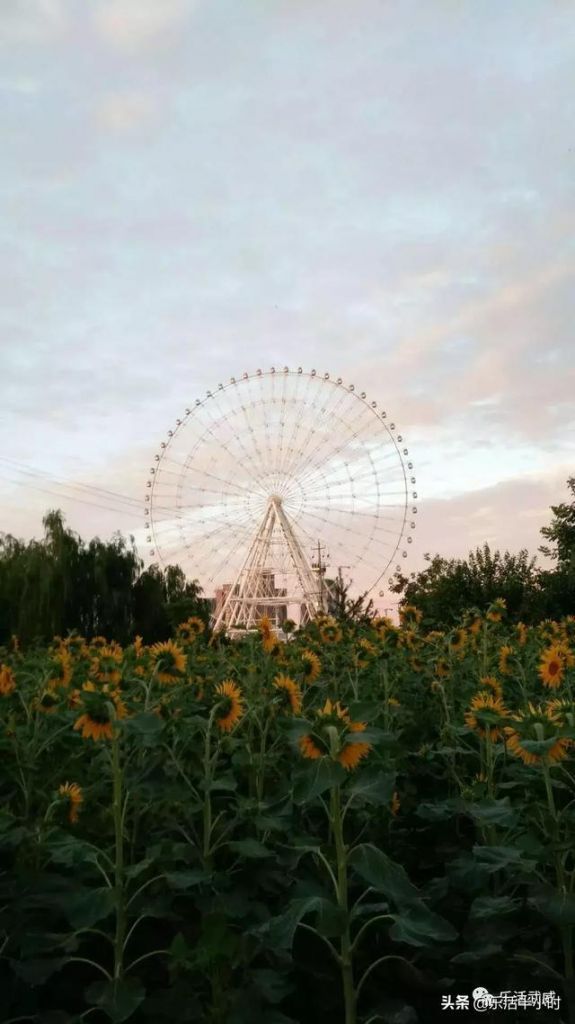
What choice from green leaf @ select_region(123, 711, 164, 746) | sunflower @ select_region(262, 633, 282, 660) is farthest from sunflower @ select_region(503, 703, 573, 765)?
sunflower @ select_region(262, 633, 282, 660)

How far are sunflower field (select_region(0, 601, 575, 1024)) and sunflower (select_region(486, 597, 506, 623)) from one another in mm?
2261

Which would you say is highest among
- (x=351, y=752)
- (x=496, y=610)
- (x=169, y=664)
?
(x=496, y=610)

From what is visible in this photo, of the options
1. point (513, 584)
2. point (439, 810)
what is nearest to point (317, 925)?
point (439, 810)

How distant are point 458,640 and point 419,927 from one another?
3810 mm

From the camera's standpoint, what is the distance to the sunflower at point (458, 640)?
5.56m

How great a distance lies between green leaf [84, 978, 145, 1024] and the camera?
2139 mm

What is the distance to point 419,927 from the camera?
215 cm

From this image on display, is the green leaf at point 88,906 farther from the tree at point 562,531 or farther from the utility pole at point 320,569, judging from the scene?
the utility pole at point 320,569

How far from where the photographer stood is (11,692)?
3273 millimetres

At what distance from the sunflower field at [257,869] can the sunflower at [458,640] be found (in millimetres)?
1976

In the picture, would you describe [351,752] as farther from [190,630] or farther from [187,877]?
[190,630]

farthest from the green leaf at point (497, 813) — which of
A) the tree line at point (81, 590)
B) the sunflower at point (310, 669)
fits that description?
the tree line at point (81, 590)

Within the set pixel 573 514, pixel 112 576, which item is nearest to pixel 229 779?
pixel 573 514

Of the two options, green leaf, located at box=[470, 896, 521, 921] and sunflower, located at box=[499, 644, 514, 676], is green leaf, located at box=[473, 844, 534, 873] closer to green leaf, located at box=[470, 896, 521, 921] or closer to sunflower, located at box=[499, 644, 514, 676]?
green leaf, located at box=[470, 896, 521, 921]
